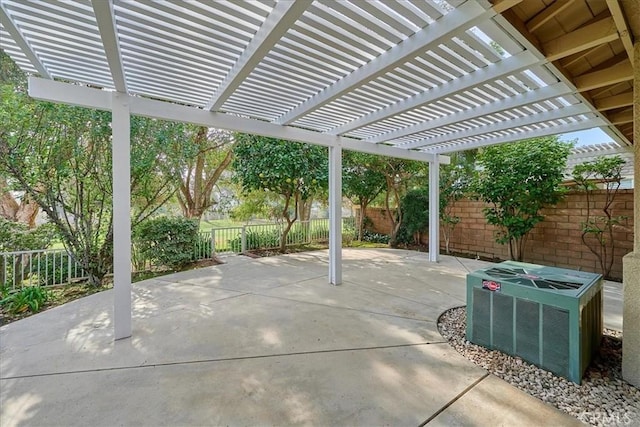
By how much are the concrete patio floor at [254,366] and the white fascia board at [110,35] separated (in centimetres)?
260

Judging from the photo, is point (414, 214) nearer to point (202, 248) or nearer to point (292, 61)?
point (202, 248)

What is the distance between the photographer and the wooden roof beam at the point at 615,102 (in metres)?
3.53

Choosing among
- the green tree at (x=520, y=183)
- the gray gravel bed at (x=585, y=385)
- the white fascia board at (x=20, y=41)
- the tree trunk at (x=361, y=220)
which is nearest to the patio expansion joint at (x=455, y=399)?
the gray gravel bed at (x=585, y=385)

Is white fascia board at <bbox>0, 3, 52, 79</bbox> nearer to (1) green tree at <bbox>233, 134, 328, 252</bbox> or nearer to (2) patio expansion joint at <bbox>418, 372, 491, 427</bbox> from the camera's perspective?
(2) patio expansion joint at <bbox>418, 372, 491, 427</bbox>

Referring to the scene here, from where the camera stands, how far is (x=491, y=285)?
2.74 m

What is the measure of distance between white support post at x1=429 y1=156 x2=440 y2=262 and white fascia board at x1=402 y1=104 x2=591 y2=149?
3.78 ft

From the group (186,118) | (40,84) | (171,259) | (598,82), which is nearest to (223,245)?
(171,259)

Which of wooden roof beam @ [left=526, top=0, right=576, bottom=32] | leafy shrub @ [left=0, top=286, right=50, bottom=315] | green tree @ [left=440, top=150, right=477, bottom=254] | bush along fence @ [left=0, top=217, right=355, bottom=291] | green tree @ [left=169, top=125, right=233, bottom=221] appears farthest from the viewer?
green tree @ [left=169, top=125, right=233, bottom=221]

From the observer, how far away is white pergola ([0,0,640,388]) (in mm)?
2035

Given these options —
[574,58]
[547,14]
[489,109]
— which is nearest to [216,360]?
[547,14]

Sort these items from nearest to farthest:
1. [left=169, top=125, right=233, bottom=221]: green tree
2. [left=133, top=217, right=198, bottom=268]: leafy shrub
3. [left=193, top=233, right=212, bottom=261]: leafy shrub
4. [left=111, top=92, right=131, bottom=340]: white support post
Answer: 1. [left=111, top=92, right=131, bottom=340]: white support post
2. [left=133, top=217, right=198, bottom=268]: leafy shrub
3. [left=193, top=233, right=212, bottom=261]: leafy shrub
4. [left=169, top=125, right=233, bottom=221]: green tree

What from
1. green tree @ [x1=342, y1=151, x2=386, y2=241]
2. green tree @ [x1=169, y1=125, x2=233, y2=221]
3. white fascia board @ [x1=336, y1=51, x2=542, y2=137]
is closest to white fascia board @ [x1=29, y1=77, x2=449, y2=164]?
white fascia board @ [x1=336, y1=51, x2=542, y2=137]

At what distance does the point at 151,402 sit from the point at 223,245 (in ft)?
19.0

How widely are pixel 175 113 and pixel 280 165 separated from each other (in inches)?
135
